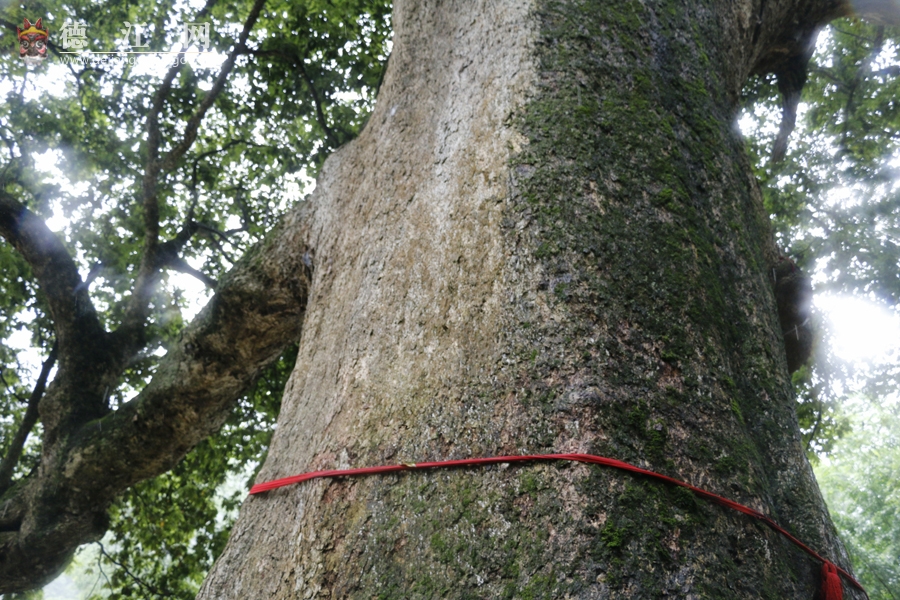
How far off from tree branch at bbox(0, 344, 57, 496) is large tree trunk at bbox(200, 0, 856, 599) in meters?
4.74

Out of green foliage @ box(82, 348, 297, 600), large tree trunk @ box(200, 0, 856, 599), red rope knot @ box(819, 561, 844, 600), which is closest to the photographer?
large tree trunk @ box(200, 0, 856, 599)

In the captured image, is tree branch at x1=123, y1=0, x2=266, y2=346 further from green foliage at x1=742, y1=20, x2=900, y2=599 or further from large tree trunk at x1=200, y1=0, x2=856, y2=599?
green foliage at x1=742, y1=20, x2=900, y2=599

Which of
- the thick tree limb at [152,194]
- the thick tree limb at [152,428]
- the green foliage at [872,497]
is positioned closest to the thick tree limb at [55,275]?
the thick tree limb at [152,194]

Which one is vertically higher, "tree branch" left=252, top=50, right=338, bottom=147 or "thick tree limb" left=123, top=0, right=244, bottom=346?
"tree branch" left=252, top=50, right=338, bottom=147

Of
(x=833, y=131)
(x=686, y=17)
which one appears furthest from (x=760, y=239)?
(x=833, y=131)

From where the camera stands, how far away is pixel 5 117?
24.3 feet

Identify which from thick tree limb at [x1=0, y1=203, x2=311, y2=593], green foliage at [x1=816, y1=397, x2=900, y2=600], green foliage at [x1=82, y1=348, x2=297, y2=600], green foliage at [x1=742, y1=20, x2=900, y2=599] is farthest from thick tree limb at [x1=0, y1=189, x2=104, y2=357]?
green foliage at [x1=816, y1=397, x2=900, y2=600]

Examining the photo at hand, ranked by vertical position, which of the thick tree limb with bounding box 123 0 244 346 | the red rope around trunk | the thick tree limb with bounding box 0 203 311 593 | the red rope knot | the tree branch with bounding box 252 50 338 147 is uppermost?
the tree branch with bounding box 252 50 338 147

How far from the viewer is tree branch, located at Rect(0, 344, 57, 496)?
18.6 feet

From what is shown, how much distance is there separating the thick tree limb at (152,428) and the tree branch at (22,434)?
44.4 inches

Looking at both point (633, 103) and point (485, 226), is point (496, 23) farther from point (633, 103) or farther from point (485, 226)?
point (485, 226)

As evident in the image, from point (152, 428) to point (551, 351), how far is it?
357 centimetres

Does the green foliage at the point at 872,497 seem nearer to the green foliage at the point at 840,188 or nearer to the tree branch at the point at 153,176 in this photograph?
the green foliage at the point at 840,188

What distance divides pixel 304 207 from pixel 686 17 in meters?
2.09
